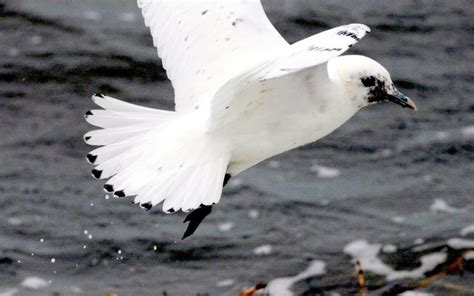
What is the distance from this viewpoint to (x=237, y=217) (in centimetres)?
739

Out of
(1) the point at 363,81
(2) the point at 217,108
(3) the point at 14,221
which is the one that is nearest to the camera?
(2) the point at 217,108

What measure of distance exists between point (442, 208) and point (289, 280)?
4.06ft

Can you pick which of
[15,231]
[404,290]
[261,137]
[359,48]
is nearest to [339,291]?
[404,290]

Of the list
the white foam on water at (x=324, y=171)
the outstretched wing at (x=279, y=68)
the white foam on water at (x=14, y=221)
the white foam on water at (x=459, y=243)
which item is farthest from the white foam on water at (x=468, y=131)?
the outstretched wing at (x=279, y=68)

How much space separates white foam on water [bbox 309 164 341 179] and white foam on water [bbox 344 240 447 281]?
2.60 ft

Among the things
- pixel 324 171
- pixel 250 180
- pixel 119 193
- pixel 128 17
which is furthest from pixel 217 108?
pixel 128 17

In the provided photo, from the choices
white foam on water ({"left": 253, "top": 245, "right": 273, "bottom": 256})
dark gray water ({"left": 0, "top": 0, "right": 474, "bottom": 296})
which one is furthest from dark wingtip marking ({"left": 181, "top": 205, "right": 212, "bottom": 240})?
white foam on water ({"left": 253, "top": 245, "right": 273, "bottom": 256})

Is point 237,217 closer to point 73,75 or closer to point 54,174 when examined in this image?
point 54,174

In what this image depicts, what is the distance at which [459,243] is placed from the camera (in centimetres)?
698

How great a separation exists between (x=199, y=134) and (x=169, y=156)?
176 mm

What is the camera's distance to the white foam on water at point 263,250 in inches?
276

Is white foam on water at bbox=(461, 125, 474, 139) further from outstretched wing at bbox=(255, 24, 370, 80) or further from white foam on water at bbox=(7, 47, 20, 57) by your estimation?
outstretched wing at bbox=(255, 24, 370, 80)

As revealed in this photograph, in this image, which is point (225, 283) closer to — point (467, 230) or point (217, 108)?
point (467, 230)

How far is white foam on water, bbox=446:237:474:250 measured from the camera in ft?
22.8
